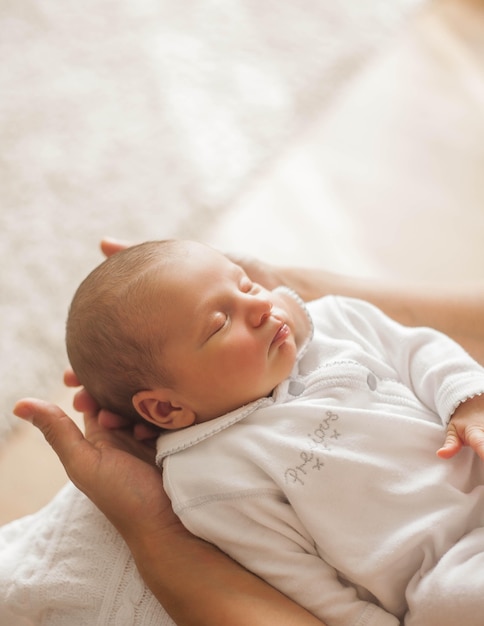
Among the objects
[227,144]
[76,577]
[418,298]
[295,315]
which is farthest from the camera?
[227,144]

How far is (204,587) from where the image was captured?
3.60ft

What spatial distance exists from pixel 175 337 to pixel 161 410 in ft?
0.45

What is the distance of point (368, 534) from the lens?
1115mm

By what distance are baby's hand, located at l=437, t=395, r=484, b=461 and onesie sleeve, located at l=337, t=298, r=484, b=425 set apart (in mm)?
19

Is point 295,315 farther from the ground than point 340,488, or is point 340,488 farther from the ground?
point 295,315

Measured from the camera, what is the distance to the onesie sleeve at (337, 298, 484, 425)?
46.3 inches

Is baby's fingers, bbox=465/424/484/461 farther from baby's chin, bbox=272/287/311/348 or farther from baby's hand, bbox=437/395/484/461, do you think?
baby's chin, bbox=272/287/311/348

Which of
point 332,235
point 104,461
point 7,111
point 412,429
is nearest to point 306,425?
point 412,429

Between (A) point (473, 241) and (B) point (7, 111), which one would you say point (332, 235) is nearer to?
(A) point (473, 241)

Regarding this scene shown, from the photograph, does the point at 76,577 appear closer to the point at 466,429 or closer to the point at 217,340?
the point at 217,340

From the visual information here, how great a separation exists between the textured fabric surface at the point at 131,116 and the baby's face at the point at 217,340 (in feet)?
Answer: 2.18

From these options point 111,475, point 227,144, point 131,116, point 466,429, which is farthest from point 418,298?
point 131,116

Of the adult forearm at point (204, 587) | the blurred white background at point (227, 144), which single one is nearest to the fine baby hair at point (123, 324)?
the adult forearm at point (204, 587)

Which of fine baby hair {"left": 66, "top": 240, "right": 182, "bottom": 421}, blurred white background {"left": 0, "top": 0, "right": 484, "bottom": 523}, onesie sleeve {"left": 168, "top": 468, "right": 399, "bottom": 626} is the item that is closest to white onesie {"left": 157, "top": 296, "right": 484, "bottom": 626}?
onesie sleeve {"left": 168, "top": 468, "right": 399, "bottom": 626}
